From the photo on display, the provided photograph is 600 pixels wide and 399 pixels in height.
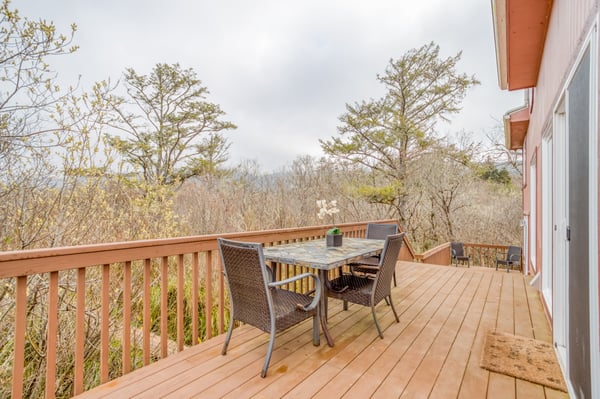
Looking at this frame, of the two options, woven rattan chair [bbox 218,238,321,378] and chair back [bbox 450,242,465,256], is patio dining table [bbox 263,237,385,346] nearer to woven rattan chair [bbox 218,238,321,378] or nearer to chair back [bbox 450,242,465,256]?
woven rattan chair [bbox 218,238,321,378]

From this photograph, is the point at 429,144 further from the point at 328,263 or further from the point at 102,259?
the point at 102,259

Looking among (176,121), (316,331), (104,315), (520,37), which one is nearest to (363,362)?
Answer: (316,331)

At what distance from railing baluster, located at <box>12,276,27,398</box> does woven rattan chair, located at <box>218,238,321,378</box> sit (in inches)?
45.5

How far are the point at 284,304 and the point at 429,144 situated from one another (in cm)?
1003

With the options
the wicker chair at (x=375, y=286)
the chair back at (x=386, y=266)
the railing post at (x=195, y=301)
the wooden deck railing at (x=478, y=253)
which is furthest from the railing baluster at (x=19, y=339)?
the wooden deck railing at (x=478, y=253)

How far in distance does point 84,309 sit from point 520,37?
200 inches

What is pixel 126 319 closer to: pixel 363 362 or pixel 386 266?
pixel 363 362

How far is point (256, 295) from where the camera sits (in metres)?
2.18

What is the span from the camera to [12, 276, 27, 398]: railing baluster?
1540 millimetres

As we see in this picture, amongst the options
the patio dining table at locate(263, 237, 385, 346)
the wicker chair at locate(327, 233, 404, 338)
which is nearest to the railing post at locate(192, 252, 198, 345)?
the patio dining table at locate(263, 237, 385, 346)

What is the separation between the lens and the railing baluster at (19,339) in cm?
154

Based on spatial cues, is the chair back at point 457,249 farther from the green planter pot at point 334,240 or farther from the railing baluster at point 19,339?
the railing baluster at point 19,339

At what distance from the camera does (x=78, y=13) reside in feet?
16.3

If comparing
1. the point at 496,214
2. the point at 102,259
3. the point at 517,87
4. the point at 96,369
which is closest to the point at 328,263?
the point at 102,259
